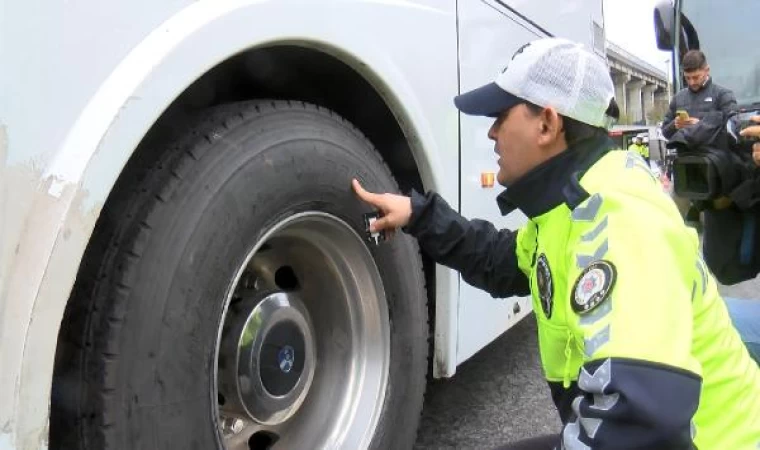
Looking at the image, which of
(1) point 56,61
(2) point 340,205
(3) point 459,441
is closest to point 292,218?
(2) point 340,205

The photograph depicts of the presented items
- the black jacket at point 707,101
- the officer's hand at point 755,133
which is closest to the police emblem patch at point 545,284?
the officer's hand at point 755,133

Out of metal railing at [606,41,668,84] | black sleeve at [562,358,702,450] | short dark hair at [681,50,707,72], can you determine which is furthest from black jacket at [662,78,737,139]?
metal railing at [606,41,668,84]

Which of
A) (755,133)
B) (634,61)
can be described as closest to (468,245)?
(755,133)

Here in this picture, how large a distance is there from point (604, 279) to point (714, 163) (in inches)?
112

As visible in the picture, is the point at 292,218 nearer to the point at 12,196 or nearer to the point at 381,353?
the point at 381,353

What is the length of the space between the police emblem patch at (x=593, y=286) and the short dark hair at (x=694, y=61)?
3.74 meters

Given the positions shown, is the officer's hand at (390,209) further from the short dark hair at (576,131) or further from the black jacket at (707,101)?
the black jacket at (707,101)

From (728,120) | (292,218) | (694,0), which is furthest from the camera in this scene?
(694,0)

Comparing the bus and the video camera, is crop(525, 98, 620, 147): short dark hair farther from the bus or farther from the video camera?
the video camera

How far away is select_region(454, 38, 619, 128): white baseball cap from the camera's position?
5.21ft

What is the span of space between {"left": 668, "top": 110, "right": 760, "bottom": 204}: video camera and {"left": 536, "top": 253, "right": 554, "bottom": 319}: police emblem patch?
216 cm

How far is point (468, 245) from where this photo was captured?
6.95ft

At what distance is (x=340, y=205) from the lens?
6.25 feet

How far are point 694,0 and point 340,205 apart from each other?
12.7ft
